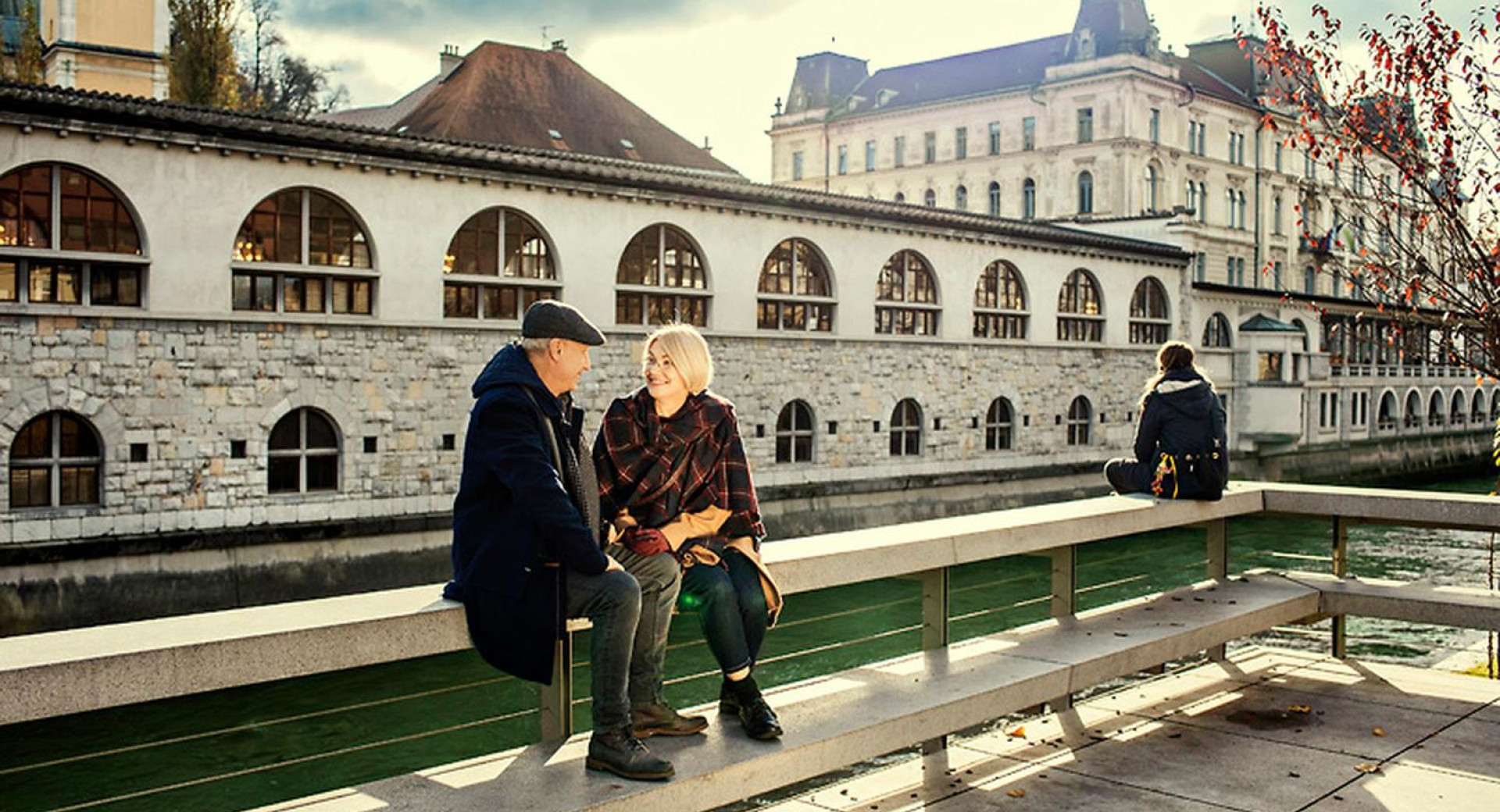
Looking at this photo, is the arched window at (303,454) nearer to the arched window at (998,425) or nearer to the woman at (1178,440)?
the woman at (1178,440)

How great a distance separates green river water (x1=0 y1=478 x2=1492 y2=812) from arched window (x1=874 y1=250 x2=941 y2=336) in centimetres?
797

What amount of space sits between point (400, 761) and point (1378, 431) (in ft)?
138

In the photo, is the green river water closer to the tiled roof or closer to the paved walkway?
the paved walkway

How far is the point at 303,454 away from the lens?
1894 centimetres

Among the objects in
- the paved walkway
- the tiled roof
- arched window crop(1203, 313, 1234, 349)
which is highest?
the tiled roof

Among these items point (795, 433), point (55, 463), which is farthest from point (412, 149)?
point (795, 433)

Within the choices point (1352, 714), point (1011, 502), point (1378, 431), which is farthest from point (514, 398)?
point (1378, 431)

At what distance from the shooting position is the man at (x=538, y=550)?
400 cm

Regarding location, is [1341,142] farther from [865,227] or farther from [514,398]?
[865,227]

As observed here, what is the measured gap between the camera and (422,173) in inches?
790

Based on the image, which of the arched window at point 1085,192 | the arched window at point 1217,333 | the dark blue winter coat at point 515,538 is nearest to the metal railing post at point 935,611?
the dark blue winter coat at point 515,538

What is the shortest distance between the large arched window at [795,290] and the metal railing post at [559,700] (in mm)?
21213

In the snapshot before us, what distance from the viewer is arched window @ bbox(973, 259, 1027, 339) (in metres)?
Answer: 30.6

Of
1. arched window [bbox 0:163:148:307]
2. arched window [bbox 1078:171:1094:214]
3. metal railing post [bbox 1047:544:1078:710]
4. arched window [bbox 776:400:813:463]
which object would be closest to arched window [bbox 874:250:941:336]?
arched window [bbox 776:400:813:463]
